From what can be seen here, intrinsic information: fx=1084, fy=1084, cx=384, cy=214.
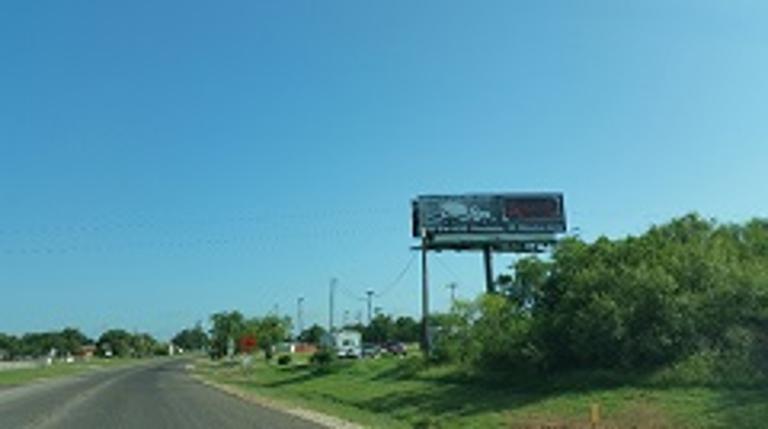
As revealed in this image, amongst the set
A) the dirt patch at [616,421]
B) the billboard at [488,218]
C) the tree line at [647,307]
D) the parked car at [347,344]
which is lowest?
the dirt patch at [616,421]

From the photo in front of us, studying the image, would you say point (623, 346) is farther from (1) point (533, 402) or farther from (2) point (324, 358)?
(2) point (324, 358)

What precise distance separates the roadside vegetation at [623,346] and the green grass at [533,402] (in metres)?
0.07

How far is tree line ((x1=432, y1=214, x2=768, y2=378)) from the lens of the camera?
29000mm

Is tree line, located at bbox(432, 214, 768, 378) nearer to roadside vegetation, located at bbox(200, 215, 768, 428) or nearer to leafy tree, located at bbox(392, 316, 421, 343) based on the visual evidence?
roadside vegetation, located at bbox(200, 215, 768, 428)

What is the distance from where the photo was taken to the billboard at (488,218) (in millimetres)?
77062

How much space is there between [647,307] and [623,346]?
1333 mm

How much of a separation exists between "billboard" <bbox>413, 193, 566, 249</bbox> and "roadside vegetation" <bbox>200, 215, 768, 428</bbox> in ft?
110

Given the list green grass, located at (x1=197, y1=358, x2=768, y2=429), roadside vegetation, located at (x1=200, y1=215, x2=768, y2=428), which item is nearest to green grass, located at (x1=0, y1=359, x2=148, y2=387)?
Answer: green grass, located at (x1=197, y1=358, x2=768, y2=429)

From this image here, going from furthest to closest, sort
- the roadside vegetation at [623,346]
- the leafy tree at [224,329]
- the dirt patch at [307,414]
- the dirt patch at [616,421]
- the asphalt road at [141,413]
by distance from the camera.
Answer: the leafy tree at [224,329]
the dirt patch at [307,414]
the asphalt road at [141,413]
the roadside vegetation at [623,346]
the dirt patch at [616,421]

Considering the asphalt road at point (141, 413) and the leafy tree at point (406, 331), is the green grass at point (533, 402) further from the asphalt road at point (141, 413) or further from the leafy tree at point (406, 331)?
the leafy tree at point (406, 331)

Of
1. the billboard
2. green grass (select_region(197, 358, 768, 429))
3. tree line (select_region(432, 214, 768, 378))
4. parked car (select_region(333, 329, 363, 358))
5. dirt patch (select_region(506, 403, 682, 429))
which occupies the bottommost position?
dirt patch (select_region(506, 403, 682, 429))

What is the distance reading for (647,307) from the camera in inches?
1219

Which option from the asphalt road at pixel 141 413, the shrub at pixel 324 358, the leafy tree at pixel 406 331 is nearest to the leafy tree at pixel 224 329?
the leafy tree at pixel 406 331

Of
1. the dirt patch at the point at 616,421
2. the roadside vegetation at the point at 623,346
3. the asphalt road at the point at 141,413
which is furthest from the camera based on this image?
the asphalt road at the point at 141,413
